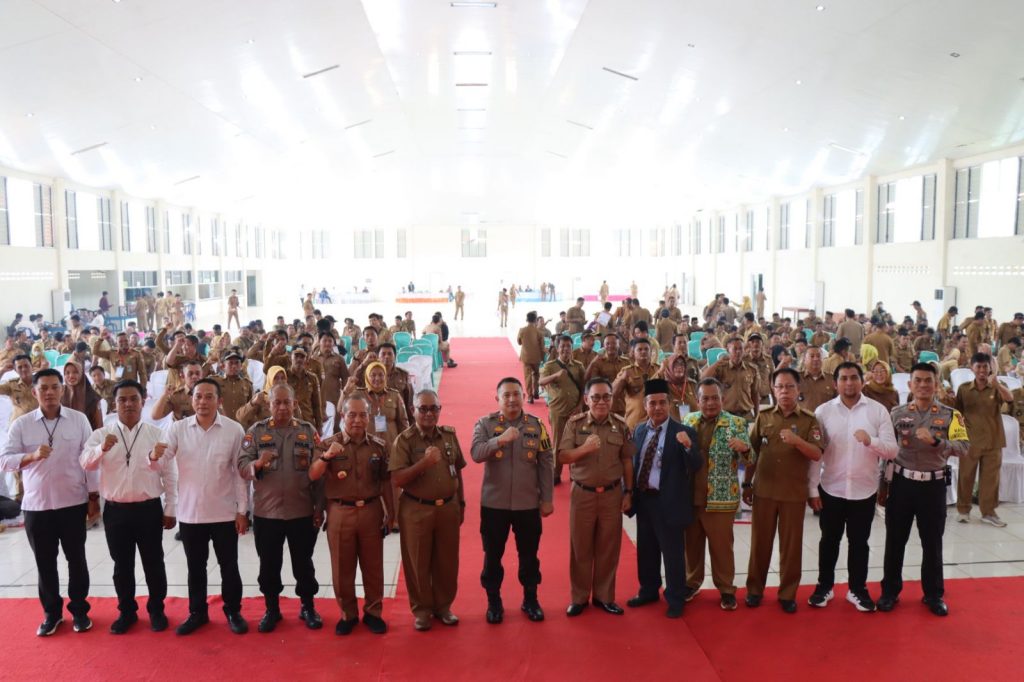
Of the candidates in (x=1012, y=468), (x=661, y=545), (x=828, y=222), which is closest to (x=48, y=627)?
(x=661, y=545)

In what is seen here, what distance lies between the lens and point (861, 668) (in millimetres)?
4602

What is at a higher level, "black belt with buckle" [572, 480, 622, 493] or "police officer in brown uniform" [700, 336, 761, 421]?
"police officer in brown uniform" [700, 336, 761, 421]

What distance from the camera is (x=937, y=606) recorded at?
529cm

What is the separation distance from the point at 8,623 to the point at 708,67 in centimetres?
1452

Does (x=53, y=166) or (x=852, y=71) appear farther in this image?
(x=53, y=166)

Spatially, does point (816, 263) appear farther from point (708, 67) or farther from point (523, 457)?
point (523, 457)

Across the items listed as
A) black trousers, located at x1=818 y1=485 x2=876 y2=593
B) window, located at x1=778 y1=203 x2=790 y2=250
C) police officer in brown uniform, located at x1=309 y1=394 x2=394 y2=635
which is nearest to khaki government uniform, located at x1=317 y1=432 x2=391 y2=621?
police officer in brown uniform, located at x1=309 y1=394 x2=394 y2=635

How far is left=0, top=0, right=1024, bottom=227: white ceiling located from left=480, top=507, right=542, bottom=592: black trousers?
380 inches

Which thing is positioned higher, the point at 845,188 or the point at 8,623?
the point at 845,188

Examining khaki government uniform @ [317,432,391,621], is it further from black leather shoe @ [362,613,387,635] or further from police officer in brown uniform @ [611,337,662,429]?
police officer in brown uniform @ [611,337,662,429]

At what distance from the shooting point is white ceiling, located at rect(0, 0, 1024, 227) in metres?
12.1

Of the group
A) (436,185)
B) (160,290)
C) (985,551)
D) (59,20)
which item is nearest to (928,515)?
(985,551)

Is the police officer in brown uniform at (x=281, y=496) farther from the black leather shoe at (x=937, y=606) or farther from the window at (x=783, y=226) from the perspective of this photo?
the window at (x=783, y=226)

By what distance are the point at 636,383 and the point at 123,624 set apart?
470 centimetres
